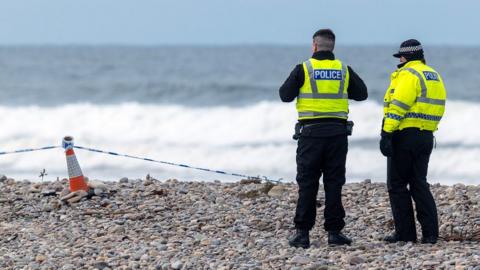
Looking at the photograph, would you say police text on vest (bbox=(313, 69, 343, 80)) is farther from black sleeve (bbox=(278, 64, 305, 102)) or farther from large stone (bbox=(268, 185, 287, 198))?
large stone (bbox=(268, 185, 287, 198))

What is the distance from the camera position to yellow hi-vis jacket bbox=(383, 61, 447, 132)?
7.24m

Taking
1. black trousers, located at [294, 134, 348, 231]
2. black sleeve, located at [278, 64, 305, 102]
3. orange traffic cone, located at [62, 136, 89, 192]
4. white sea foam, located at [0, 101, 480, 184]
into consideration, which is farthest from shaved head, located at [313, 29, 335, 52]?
white sea foam, located at [0, 101, 480, 184]

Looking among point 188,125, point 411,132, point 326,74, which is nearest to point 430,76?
point 411,132

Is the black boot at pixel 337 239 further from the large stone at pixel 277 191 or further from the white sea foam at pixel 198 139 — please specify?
the white sea foam at pixel 198 139

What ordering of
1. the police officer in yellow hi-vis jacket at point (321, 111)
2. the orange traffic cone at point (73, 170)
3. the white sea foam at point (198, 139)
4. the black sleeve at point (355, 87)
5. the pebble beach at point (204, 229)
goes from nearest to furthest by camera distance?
the pebble beach at point (204, 229), the police officer in yellow hi-vis jacket at point (321, 111), the black sleeve at point (355, 87), the orange traffic cone at point (73, 170), the white sea foam at point (198, 139)

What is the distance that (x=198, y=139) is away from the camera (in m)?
23.5

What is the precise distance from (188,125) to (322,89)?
1920 centimetres

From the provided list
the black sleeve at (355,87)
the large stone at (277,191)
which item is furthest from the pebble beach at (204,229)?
the black sleeve at (355,87)

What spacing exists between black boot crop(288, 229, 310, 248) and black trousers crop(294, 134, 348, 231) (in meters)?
0.04

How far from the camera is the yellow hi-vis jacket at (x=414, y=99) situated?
23.7ft

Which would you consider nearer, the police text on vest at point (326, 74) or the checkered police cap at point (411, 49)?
the police text on vest at point (326, 74)

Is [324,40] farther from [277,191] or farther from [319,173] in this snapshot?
[277,191]

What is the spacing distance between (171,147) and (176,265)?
15.1 metres

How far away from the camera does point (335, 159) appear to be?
7387 mm
